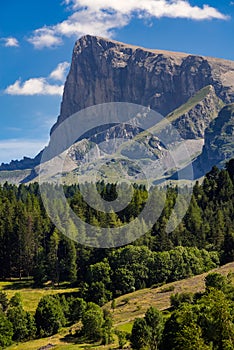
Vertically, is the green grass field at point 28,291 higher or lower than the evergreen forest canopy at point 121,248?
lower

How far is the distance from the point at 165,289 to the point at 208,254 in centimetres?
1825

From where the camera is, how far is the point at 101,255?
114m

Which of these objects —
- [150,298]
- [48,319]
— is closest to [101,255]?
[150,298]

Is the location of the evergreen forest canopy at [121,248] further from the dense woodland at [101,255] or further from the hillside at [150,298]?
the hillside at [150,298]

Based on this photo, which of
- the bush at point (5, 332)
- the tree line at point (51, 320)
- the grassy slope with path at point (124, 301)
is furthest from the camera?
the grassy slope with path at point (124, 301)

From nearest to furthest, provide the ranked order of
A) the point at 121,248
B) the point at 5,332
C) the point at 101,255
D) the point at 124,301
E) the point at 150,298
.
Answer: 1. the point at 5,332
2. the point at 150,298
3. the point at 124,301
4. the point at 121,248
5. the point at 101,255

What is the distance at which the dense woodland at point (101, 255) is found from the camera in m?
83.5

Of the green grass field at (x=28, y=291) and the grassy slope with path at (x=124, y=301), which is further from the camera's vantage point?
the green grass field at (x=28, y=291)

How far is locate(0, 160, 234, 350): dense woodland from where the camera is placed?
83.5m

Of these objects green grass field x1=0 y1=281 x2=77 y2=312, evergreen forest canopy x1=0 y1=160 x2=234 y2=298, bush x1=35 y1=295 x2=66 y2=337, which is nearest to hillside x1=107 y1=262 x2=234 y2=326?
evergreen forest canopy x1=0 y1=160 x2=234 y2=298

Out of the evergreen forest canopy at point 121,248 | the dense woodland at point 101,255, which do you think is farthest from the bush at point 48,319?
the evergreen forest canopy at point 121,248

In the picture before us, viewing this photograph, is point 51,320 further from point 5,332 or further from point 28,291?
point 28,291

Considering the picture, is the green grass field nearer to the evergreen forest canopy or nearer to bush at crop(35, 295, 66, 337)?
the evergreen forest canopy

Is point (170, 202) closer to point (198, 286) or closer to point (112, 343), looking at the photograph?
point (198, 286)
